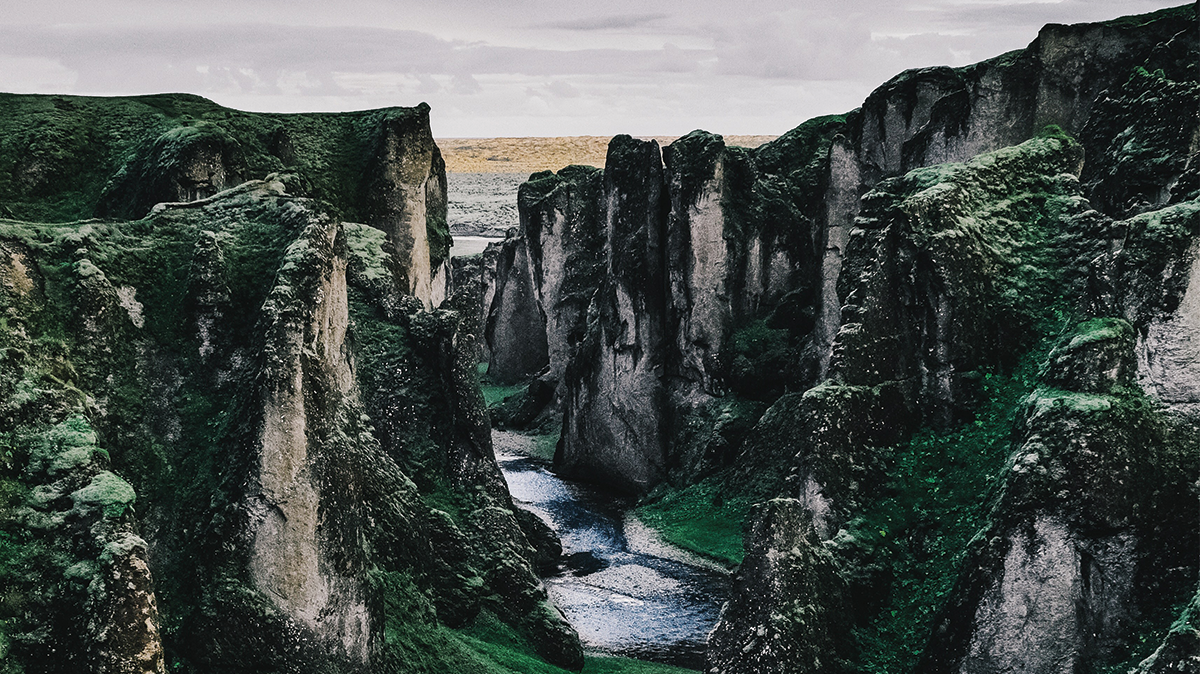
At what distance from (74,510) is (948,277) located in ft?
60.6

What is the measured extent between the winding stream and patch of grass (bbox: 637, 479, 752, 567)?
2.23ft

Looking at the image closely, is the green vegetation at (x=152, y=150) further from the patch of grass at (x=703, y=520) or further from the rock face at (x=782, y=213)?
the patch of grass at (x=703, y=520)

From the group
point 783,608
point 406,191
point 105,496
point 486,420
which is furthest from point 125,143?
point 783,608

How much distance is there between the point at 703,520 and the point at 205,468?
26.3 metres

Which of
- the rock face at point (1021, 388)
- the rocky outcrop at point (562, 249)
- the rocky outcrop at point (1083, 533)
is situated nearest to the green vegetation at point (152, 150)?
the rock face at point (1021, 388)

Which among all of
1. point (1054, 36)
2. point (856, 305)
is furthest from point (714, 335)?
point (856, 305)

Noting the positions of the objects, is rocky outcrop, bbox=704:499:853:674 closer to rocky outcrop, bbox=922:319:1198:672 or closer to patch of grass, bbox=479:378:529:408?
rocky outcrop, bbox=922:319:1198:672

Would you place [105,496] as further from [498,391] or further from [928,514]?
[498,391]

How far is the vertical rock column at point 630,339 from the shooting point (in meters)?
49.8

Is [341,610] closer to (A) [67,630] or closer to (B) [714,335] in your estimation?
(A) [67,630]

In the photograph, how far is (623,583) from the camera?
121ft

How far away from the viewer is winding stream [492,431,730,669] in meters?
31.6

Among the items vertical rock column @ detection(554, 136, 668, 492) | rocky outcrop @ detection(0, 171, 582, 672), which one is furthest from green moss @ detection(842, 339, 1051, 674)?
vertical rock column @ detection(554, 136, 668, 492)

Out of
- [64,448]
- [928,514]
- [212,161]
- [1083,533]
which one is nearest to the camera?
[64,448]
